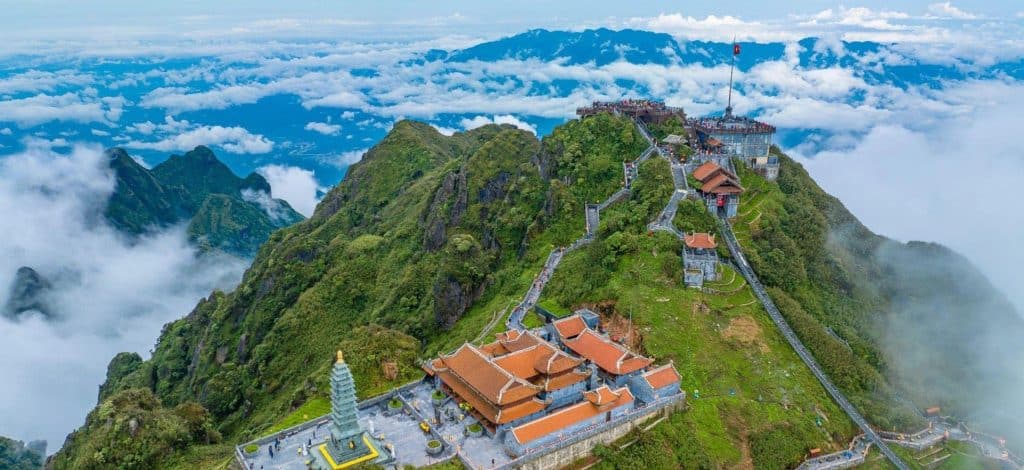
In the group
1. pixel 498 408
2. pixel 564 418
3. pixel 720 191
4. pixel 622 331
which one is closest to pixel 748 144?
pixel 720 191

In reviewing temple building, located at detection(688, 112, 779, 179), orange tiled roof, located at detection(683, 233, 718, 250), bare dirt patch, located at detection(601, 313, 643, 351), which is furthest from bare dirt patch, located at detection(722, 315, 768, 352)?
temple building, located at detection(688, 112, 779, 179)

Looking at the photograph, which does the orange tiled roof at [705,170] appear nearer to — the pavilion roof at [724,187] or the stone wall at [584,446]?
the pavilion roof at [724,187]

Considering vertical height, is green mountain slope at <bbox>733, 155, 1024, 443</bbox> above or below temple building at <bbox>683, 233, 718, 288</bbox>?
below

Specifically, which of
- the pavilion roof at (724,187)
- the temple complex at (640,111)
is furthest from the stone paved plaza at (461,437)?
the temple complex at (640,111)

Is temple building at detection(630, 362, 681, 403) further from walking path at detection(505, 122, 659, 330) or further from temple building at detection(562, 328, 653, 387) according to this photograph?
walking path at detection(505, 122, 659, 330)

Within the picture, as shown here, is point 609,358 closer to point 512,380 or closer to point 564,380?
point 564,380
